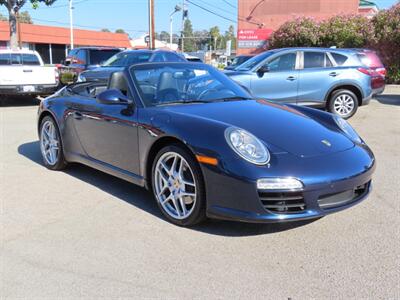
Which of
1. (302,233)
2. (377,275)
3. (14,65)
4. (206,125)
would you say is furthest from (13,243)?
(14,65)

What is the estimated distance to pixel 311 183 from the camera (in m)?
3.25

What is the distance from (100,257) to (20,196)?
1.89 metres

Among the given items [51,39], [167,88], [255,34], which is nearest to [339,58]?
[167,88]

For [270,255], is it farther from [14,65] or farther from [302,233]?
[14,65]

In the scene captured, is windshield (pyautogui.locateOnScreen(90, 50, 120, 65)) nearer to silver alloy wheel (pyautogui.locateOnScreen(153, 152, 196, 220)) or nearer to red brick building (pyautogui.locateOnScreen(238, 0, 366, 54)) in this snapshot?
silver alloy wheel (pyautogui.locateOnScreen(153, 152, 196, 220))

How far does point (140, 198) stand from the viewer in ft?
15.0

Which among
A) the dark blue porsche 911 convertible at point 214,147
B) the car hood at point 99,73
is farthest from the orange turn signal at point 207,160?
the car hood at point 99,73

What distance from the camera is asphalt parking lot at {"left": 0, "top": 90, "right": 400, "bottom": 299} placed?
112 inches

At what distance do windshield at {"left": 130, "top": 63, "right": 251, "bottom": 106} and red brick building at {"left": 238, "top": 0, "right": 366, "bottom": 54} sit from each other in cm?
2704

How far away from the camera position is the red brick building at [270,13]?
31312 millimetres

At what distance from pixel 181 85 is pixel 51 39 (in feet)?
175

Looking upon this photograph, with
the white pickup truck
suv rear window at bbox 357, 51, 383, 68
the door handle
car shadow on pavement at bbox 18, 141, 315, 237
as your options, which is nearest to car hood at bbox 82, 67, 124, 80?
the white pickup truck

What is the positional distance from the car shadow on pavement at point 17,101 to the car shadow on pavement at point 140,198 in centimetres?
700

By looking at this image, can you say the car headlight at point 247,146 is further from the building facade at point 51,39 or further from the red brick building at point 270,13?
the building facade at point 51,39
